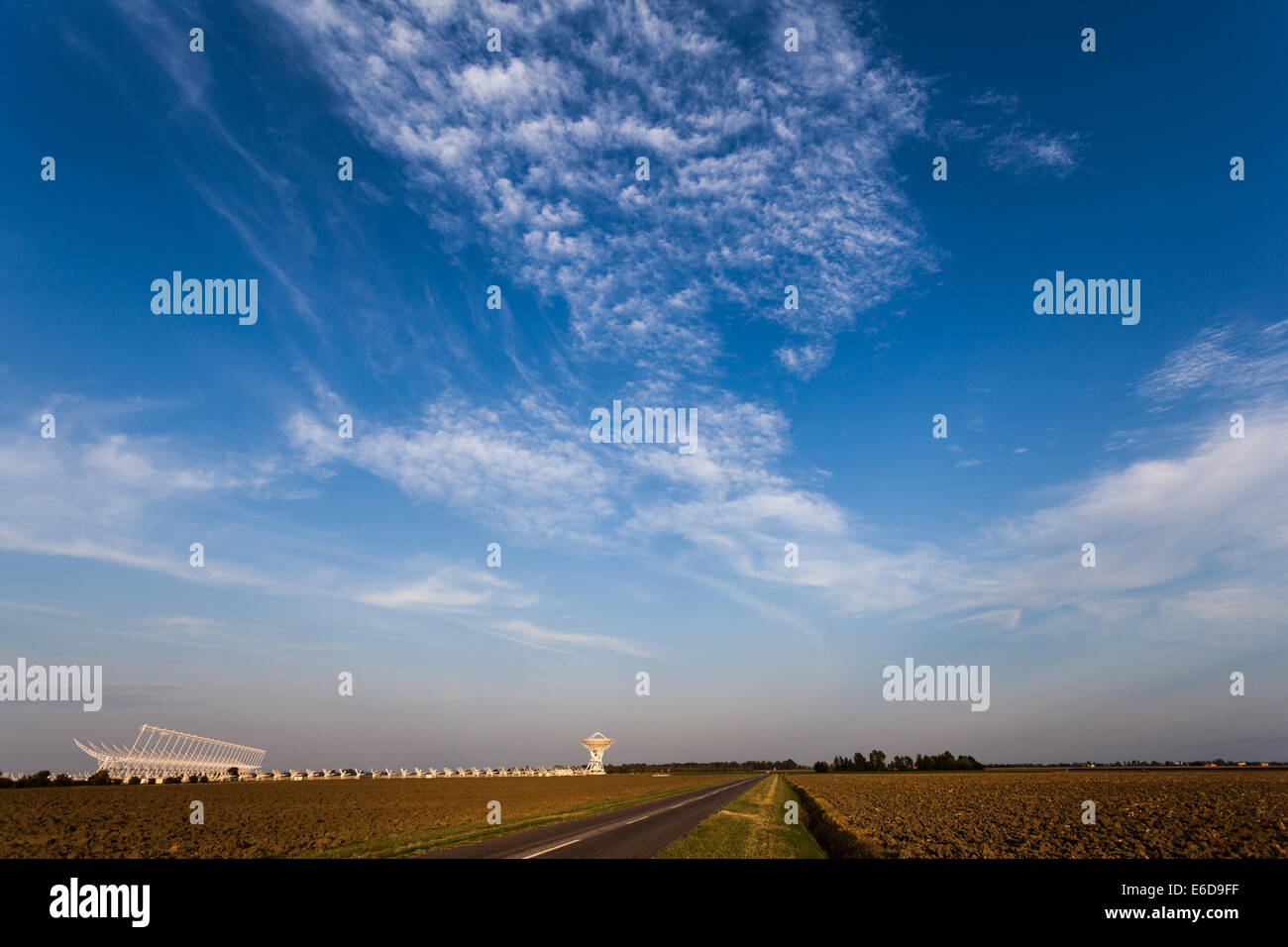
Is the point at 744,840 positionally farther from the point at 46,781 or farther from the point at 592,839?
the point at 46,781

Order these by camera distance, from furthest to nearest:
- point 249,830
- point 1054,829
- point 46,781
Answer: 1. point 46,781
2. point 249,830
3. point 1054,829

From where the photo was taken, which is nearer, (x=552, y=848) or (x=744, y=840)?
(x=552, y=848)

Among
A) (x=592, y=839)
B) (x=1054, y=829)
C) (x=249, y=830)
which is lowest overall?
(x=249, y=830)

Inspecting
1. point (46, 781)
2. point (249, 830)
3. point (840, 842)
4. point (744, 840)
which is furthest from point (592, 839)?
point (46, 781)

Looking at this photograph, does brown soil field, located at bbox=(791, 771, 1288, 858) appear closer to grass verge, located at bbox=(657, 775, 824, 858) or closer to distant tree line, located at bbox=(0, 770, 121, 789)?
grass verge, located at bbox=(657, 775, 824, 858)

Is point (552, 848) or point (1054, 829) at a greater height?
point (552, 848)

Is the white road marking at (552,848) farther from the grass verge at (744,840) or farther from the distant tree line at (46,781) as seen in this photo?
the distant tree line at (46,781)

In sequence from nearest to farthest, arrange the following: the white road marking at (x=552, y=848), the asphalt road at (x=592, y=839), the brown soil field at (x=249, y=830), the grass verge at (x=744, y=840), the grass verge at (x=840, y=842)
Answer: the grass verge at (x=840, y=842)
the white road marking at (x=552, y=848)
the asphalt road at (x=592, y=839)
the grass verge at (x=744, y=840)
the brown soil field at (x=249, y=830)

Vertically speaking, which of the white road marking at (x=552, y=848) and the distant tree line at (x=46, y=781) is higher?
the white road marking at (x=552, y=848)

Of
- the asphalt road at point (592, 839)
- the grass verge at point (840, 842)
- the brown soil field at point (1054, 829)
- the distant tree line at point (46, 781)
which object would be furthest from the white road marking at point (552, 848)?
the distant tree line at point (46, 781)

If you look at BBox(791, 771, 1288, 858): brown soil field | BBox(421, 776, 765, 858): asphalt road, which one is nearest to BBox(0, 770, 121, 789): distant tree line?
BBox(421, 776, 765, 858): asphalt road
